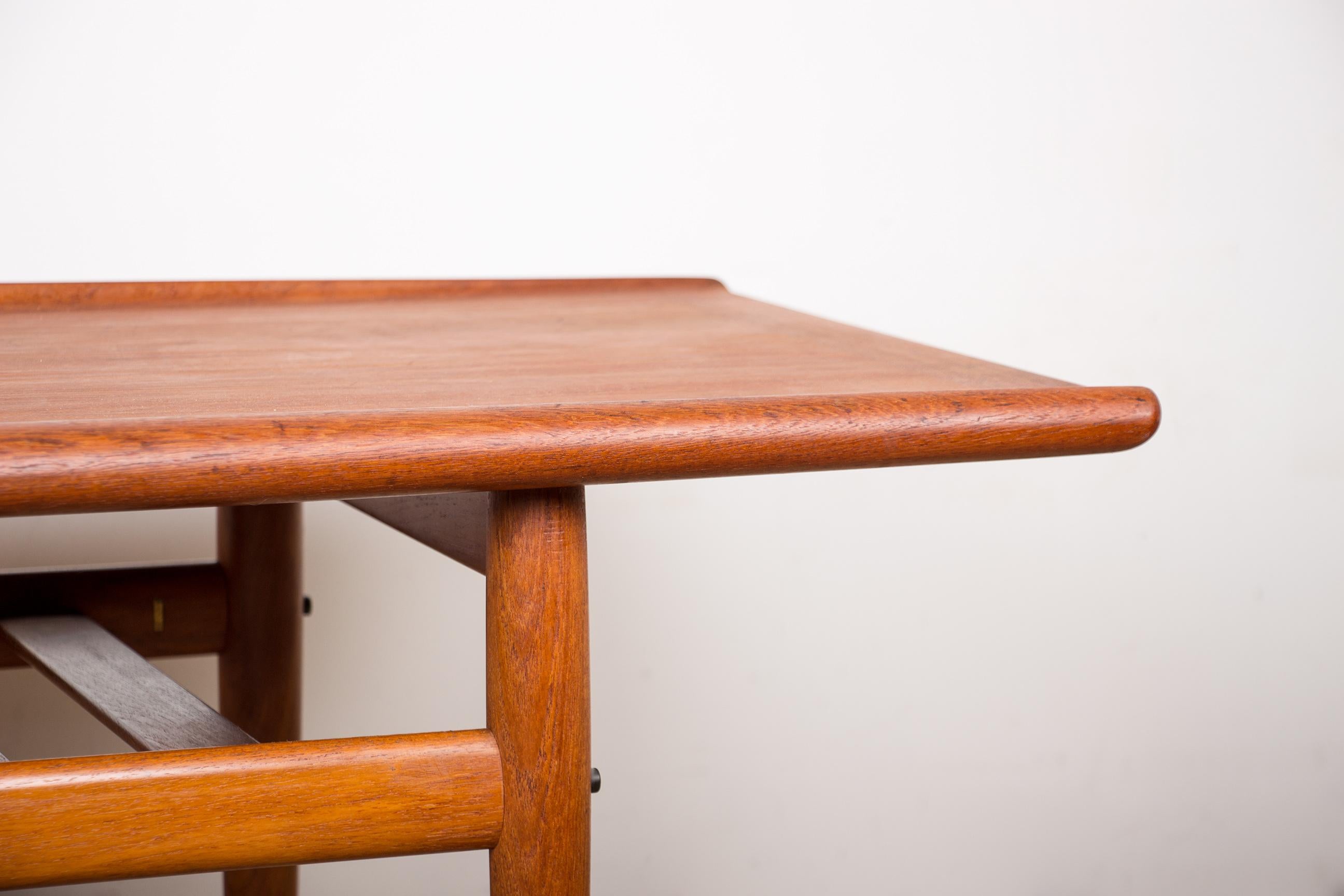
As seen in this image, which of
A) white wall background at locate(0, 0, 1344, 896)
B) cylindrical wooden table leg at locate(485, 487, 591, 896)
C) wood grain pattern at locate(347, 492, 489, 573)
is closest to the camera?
cylindrical wooden table leg at locate(485, 487, 591, 896)

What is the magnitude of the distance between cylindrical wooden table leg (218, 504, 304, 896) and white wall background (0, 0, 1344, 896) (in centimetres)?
49

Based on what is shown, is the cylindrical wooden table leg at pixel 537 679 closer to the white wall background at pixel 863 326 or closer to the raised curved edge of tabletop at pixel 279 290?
the raised curved edge of tabletop at pixel 279 290

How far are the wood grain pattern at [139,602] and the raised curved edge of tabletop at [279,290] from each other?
24cm

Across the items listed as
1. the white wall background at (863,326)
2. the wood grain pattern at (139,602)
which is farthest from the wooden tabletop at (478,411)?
the white wall background at (863,326)

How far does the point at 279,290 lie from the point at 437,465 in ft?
2.31

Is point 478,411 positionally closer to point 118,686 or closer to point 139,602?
point 118,686

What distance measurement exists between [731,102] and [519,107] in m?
0.30

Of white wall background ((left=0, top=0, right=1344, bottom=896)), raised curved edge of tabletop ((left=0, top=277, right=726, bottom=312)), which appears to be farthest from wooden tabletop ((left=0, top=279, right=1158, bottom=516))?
white wall background ((left=0, top=0, right=1344, bottom=896))

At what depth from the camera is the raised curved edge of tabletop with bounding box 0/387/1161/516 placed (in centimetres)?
51

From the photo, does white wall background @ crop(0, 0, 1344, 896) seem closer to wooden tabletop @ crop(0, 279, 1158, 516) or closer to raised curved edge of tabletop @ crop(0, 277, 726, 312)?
raised curved edge of tabletop @ crop(0, 277, 726, 312)

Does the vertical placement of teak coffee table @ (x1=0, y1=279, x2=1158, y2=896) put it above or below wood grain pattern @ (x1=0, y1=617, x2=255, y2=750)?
above

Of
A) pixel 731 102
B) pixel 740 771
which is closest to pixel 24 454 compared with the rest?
pixel 731 102

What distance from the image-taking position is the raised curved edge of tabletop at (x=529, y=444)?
1.66ft

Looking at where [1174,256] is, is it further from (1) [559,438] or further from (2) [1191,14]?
(1) [559,438]
